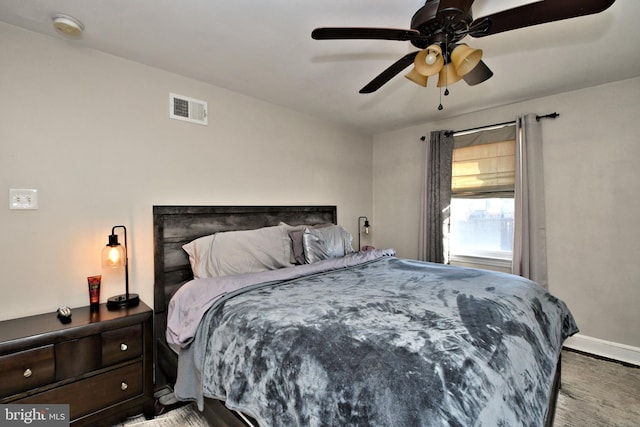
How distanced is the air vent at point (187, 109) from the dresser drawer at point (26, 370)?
5.64 ft

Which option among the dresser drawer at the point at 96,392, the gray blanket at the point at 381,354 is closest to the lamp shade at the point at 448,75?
the gray blanket at the point at 381,354

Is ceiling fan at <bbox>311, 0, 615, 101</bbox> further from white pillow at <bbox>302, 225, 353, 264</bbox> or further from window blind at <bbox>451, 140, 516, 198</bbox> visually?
window blind at <bbox>451, 140, 516, 198</bbox>

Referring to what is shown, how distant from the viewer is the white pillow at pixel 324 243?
2.58 meters

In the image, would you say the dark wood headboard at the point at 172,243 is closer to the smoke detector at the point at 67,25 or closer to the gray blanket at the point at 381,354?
the gray blanket at the point at 381,354

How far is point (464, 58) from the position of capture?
59.9 inches

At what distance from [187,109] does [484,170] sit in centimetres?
306

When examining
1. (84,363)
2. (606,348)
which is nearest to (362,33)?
(84,363)

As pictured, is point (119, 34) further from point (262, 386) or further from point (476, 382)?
point (476, 382)

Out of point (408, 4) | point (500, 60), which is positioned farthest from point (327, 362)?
point (500, 60)

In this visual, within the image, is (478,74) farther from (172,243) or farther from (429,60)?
(172,243)

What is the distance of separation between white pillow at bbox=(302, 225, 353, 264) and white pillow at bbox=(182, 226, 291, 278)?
0.65 feet

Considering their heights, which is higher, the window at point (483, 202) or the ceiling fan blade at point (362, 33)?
the ceiling fan blade at point (362, 33)

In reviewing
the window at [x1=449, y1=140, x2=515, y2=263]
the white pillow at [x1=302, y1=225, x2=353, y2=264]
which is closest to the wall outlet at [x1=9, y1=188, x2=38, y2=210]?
the white pillow at [x1=302, y1=225, x2=353, y2=264]

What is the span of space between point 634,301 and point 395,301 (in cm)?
254
